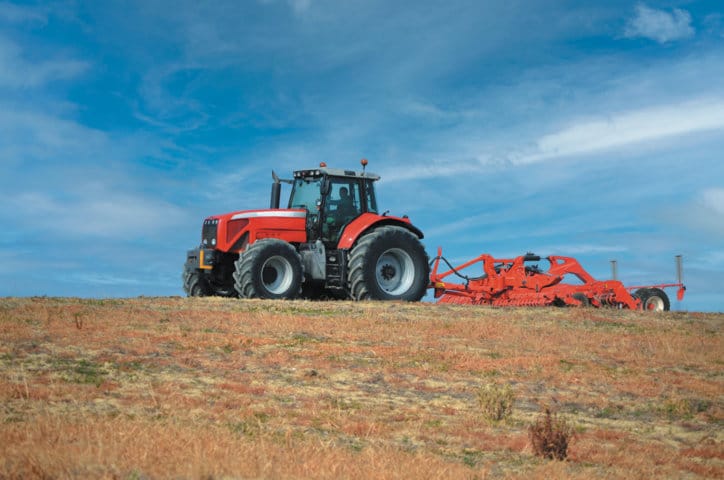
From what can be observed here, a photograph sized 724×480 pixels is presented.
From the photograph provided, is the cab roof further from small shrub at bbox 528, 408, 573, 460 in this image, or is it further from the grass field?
small shrub at bbox 528, 408, 573, 460

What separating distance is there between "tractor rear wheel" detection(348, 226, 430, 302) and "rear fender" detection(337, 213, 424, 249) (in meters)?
0.21

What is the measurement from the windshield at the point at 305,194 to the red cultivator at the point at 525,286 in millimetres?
4138

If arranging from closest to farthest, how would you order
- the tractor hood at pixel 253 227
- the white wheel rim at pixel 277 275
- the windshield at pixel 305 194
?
the white wheel rim at pixel 277 275, the tractor hood at pixel 253 227, the windshield at pixel 305 194

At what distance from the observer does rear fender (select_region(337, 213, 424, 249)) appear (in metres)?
18.2

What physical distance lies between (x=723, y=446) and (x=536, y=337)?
618 cm

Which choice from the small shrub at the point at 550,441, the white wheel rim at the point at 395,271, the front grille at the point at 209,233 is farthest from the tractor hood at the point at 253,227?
the small shrub at the point at 550,441

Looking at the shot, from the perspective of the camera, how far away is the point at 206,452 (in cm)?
537

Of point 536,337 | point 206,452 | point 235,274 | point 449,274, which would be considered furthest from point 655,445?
point 449,274

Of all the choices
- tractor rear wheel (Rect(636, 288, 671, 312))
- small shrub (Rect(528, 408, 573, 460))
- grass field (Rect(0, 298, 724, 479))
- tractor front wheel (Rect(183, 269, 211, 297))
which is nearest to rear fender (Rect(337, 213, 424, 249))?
grass field (Rect(0, 298, 724, 479))

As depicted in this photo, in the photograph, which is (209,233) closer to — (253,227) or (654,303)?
(253,227)

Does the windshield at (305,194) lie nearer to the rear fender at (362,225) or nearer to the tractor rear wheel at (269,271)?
the rear fender at (362,225)

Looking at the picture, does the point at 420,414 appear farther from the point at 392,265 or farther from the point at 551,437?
the point at 392,265

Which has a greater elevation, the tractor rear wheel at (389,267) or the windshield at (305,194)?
the windshield at (305,194)

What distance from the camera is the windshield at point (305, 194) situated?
61.5 ft
